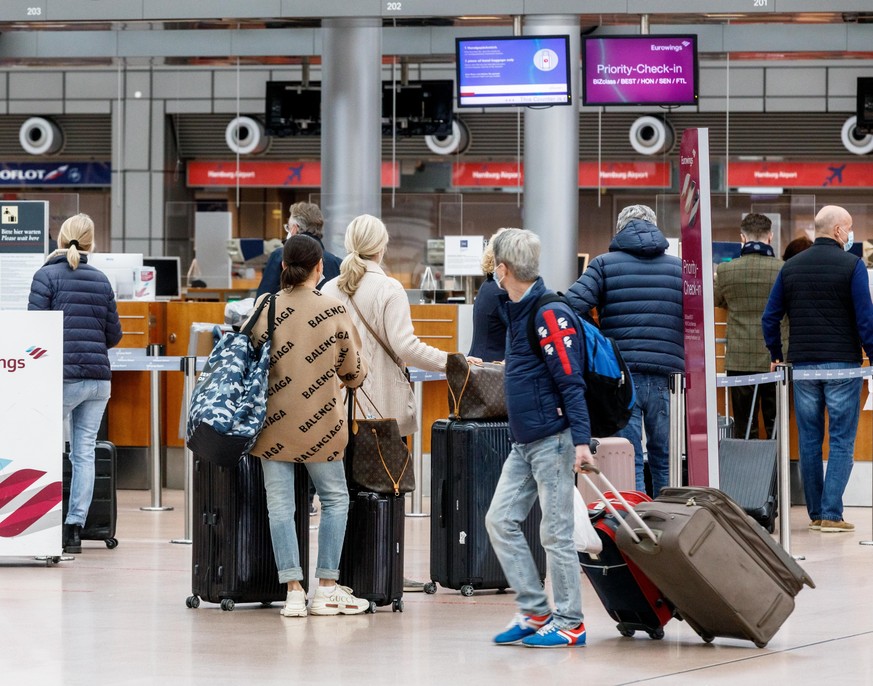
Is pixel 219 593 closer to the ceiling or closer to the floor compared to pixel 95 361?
closer to the floor

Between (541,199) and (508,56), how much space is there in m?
1.41

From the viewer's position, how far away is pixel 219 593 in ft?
19.3

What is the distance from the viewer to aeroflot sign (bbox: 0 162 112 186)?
72.8 ft

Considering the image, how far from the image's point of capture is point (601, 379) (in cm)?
504

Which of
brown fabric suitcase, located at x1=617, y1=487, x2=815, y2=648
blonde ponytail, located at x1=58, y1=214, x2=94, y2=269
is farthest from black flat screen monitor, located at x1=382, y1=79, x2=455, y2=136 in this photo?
brown fabric suitcase, located at x1=617, y1=487, x2=815, y2=648

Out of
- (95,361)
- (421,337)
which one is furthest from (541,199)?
(95,361)

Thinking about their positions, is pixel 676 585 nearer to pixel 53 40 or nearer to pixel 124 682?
pixel 124 682

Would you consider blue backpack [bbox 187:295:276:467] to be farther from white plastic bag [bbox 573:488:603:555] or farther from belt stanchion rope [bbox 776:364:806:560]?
belt stanchion rope [bbox 776:364:806:560]

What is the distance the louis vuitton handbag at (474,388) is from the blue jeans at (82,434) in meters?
2.28

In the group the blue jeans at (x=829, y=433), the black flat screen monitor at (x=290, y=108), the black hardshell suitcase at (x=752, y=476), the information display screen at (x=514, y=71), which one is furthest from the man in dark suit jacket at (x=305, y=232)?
the black flat screen monitor at (x=290, y=108)

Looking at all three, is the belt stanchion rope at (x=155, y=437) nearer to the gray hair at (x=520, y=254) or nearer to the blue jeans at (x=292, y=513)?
the blue jeans at (x=292, y=513)

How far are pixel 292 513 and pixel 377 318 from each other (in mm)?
913

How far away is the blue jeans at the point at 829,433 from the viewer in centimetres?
852

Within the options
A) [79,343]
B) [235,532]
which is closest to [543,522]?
[235,532]
